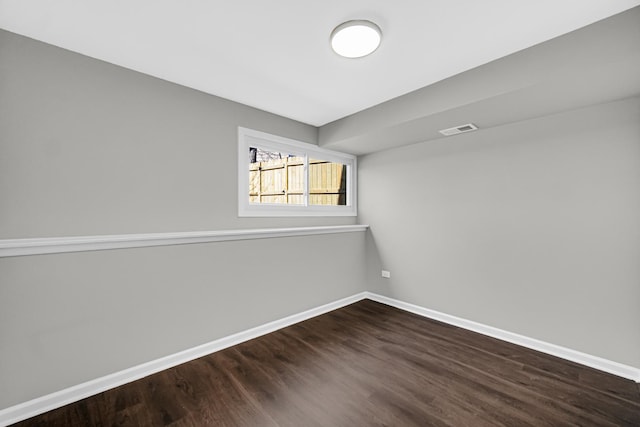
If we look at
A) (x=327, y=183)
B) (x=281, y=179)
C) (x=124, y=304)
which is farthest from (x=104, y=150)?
(x=327, y=183)

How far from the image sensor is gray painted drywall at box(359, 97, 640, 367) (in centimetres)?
202

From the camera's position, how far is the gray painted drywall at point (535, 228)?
6.61 ft

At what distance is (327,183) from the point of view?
3.86 metres

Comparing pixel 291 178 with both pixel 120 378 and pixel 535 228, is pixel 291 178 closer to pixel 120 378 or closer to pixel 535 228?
pixel 120 378

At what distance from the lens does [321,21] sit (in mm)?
1597

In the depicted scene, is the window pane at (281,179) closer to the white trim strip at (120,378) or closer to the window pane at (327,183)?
the window pane at (327,183)

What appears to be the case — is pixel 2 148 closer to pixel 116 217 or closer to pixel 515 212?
pixel 116 217

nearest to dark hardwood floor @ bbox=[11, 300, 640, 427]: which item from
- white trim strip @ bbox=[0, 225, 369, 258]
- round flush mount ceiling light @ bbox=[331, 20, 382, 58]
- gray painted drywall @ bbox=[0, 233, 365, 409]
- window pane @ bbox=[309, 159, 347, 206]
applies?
gray painted drywall @ bbox=[0, 233, 365, 409]

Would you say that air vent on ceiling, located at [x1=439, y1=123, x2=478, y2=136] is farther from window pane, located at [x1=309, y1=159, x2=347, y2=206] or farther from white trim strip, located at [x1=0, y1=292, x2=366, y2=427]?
white trim strip, located at [x1=0, y1=292, x2=366, y2=427]

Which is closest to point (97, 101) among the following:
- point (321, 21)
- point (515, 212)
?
point (321, 21)

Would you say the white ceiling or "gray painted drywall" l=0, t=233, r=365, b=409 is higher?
the white ceiling

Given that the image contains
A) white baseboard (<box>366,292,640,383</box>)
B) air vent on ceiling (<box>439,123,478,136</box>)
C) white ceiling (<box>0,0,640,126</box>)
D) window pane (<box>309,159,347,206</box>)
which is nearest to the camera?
white ceiling (<box>0,0,640,126</box>)

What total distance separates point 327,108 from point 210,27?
4.70 feet

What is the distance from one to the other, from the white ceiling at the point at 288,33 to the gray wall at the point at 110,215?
0.86 ft
